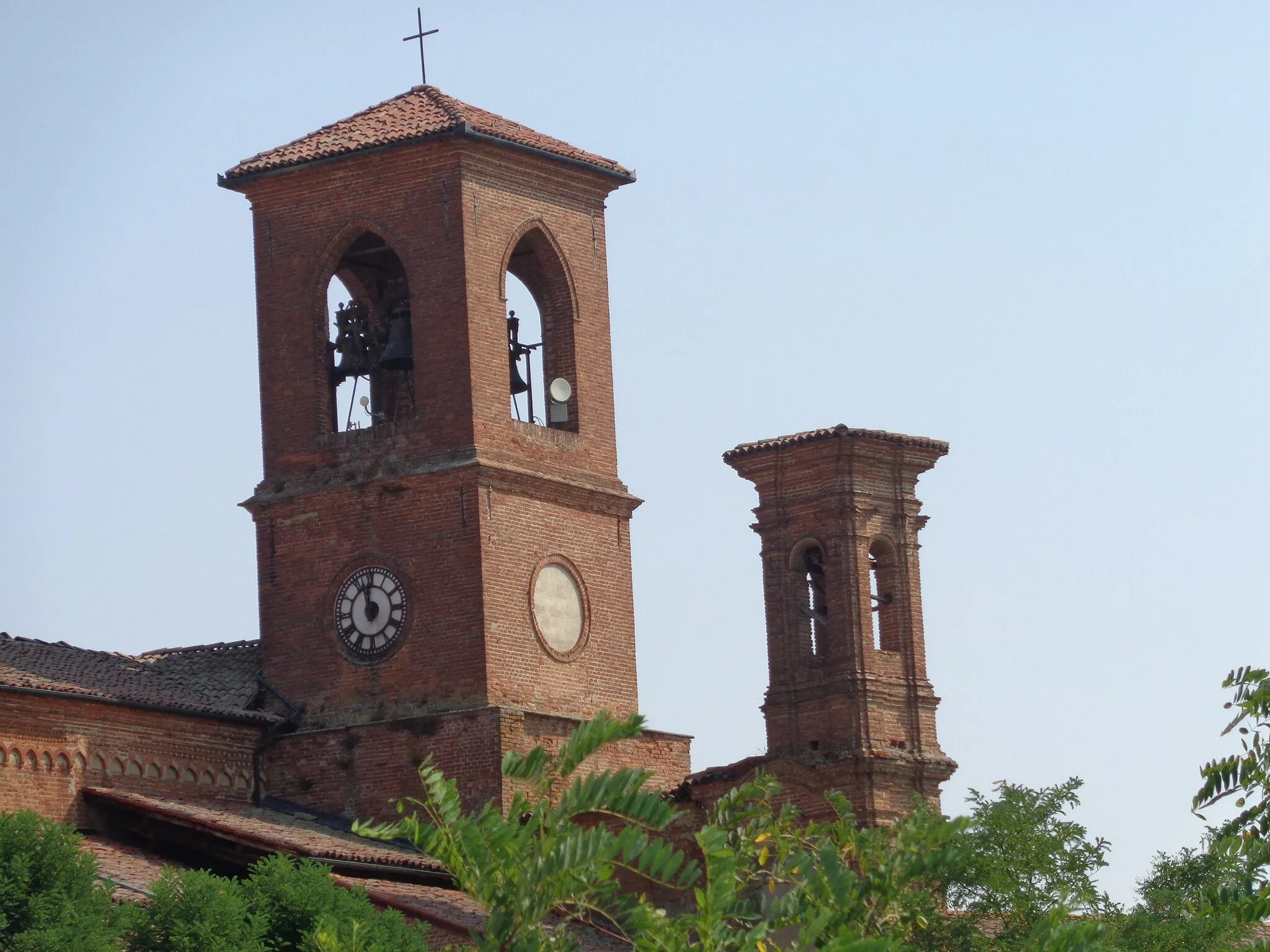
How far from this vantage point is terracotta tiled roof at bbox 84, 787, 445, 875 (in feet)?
96.4

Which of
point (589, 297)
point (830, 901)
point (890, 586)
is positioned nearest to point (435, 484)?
point (589, 297)

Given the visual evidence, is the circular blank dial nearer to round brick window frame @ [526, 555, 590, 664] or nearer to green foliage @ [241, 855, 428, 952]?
round brick window frame @ [526, 555, 590, 664]

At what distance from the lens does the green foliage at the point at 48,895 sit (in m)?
22.2

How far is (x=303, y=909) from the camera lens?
23.5 meters

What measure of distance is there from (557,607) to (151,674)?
466cm

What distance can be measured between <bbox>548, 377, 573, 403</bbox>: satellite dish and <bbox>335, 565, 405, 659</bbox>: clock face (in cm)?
316

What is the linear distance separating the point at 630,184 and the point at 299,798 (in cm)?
859

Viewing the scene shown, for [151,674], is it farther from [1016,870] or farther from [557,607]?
[1016,870]

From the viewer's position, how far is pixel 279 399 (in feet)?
114

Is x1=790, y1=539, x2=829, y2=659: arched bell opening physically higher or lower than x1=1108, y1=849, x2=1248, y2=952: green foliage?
higher

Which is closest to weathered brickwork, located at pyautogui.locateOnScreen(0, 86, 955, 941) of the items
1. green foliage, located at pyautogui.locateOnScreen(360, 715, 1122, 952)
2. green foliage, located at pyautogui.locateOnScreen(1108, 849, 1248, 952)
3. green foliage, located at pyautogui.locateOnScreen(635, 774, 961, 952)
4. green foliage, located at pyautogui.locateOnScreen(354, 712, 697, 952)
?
green foliage, located at pyautogui.locateOnScreen(1108, 849, 1248, 952)

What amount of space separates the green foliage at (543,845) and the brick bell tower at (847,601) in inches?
732

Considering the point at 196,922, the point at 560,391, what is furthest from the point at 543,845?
the point at 560,391

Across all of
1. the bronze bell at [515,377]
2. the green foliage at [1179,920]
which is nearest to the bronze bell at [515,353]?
the bronze bell at [515,377]
